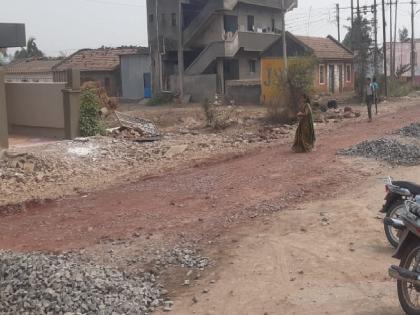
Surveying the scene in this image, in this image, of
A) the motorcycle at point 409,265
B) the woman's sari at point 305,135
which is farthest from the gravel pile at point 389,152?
the motorcycle at point 409,265

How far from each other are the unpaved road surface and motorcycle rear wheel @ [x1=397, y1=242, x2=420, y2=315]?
0.80 ft

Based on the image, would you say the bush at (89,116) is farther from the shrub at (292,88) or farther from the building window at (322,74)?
the building window at (322,74)

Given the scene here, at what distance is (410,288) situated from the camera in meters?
5.05

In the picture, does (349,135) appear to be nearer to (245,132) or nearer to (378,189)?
(245,132)

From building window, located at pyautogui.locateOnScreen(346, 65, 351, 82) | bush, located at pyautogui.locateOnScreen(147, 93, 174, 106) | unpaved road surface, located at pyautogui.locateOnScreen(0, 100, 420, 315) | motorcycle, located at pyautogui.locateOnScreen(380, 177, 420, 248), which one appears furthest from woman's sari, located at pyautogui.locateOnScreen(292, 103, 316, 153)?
building window, located at pyautogui.locateOnScreen(346, 65, 351, 82)

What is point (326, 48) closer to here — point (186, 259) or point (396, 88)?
point (396, 88)

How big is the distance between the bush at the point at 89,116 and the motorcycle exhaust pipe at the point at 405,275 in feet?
44.7

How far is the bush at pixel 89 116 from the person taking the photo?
57.7ft

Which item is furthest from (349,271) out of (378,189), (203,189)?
(203,189)

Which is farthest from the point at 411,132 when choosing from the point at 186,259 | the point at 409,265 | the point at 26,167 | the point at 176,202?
the point at 409,265

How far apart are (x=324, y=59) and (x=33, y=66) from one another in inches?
984

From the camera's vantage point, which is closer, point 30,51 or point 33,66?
point 33,66

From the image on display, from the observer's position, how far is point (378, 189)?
33.7 feet

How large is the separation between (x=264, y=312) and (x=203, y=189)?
598cm
